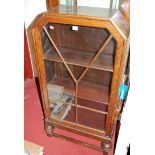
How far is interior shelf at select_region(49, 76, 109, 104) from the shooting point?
1396 mm

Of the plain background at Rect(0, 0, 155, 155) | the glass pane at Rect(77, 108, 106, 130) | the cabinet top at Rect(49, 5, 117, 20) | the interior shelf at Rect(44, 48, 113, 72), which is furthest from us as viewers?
the glass pane at Rect(77, 108, 106, 130)

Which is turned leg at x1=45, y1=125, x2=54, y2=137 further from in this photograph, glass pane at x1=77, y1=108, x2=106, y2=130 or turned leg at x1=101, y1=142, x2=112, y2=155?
turned leg at x1=101, y1=142, x2=112, y2=155

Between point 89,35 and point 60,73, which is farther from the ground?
point 89,35

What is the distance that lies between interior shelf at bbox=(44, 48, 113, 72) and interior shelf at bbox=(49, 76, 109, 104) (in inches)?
9.4

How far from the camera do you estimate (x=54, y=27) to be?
128 cm

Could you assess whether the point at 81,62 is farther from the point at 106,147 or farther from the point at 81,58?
the point at 106,147

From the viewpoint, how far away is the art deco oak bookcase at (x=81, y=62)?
3.30 feet

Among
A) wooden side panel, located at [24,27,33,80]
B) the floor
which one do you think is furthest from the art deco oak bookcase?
wooden side panel, located at [24,27,33,80]
